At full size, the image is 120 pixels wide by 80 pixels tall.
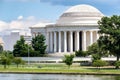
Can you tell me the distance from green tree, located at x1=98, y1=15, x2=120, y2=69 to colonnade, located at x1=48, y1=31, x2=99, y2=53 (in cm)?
4215

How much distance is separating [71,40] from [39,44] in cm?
1119

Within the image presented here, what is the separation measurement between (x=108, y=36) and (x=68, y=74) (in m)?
29.4

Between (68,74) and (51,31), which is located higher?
(51,31)

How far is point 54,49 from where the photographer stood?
623 ft

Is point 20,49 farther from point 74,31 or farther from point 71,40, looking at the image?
point 74,31

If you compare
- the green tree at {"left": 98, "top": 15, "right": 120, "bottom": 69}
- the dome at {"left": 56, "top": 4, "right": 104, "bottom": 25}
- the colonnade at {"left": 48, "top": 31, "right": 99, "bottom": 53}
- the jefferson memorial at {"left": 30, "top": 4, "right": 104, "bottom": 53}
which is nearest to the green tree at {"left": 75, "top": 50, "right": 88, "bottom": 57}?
the jefferson memorial at {"left": 30, "top": 4, "right": 104, "bottom": 53}

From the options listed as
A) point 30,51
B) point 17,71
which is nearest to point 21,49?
point 30,51

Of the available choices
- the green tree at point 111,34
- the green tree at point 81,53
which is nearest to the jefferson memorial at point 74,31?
the green tree at point 81,53

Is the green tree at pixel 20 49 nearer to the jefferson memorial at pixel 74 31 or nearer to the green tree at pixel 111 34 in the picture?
the jefferson memorial at pixel 74 31

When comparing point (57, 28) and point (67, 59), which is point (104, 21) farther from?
point (57, 28)

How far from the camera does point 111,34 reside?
14100 centimetres

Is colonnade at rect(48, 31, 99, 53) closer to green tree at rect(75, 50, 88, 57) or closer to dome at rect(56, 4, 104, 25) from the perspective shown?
dome at rect(56, 4, 104, 25)

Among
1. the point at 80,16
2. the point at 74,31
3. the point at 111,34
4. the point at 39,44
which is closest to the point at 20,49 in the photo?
the point at 39,44

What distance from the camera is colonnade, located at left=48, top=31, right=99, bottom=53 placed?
186 meters
